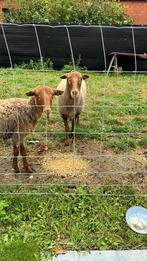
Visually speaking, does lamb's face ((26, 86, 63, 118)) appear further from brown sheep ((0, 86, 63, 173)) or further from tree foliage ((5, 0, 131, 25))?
tree foliage ((5, 0, 131, 25))

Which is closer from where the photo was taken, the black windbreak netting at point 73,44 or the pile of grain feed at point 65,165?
the pile of grain feed at point 65,165

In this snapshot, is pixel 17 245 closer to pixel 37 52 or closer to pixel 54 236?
pixel 54 236

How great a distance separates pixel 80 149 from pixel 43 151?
61 centimetres

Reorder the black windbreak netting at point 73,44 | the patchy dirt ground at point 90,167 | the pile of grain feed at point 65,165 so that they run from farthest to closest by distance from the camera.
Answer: the black windbreak netting at point 73,44 → the pile of grain feed at point 65,165 → the patchy dirt ground at point 90,167

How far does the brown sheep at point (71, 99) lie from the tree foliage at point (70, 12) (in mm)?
10710

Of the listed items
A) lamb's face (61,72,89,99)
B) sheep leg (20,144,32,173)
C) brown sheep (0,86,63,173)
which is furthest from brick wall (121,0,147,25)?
sheep leg (20,144,32,173)

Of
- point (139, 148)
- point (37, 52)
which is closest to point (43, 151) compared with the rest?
point (139, 148)

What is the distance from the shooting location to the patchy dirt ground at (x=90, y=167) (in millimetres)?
6211

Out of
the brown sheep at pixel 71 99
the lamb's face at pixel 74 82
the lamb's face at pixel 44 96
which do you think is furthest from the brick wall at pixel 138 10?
the lamb's face at pixel 44 96

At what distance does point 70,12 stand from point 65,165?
494 inches

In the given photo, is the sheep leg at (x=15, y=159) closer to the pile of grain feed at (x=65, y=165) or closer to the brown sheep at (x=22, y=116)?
the brown sheep at (x=22, y=116)

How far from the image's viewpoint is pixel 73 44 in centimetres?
1551

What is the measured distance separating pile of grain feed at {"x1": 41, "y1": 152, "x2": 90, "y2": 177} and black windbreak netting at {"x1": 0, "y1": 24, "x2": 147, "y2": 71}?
8.80 metres

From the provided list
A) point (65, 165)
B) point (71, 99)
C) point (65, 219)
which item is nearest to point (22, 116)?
point (65, 165)
